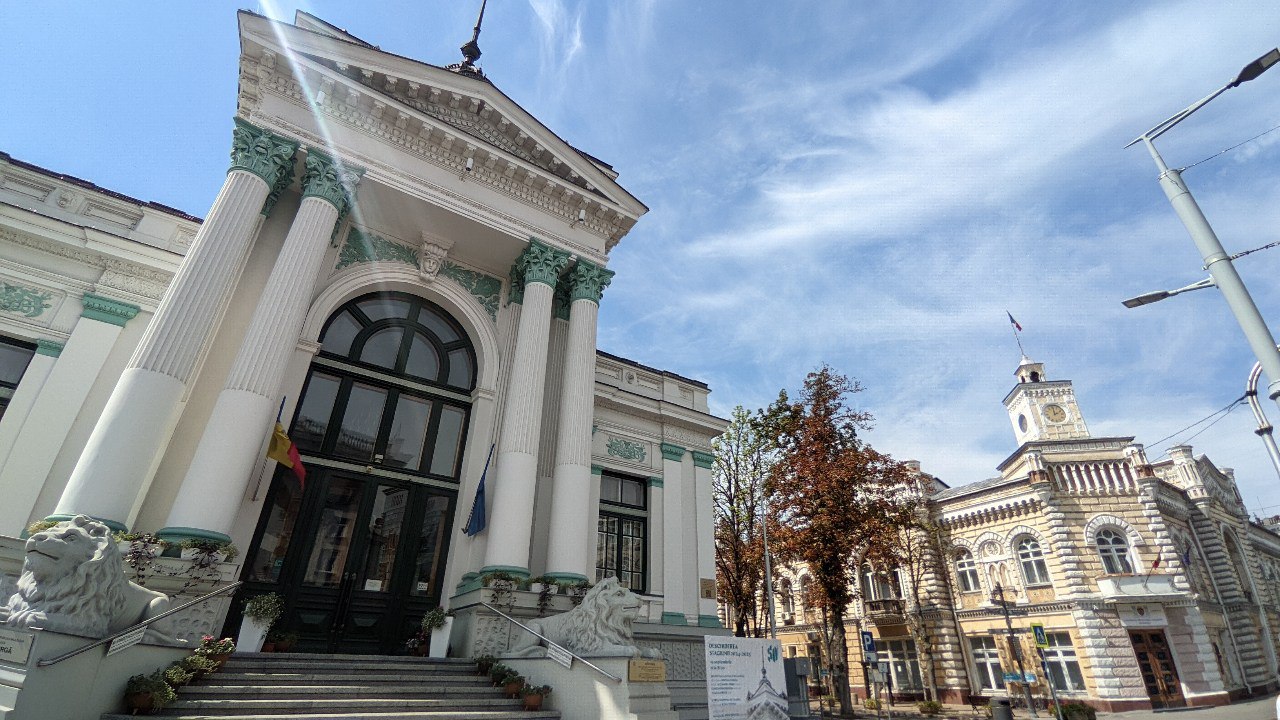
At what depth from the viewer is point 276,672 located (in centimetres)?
749

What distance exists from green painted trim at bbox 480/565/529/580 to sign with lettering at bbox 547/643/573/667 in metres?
2.34

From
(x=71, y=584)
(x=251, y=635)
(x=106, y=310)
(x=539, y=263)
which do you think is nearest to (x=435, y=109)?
(x=539, y=263)

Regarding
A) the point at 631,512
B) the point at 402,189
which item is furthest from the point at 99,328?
the point at 631,512

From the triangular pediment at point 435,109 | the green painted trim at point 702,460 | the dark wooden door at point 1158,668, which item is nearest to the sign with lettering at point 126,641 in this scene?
the triangular pediment at point 435,109

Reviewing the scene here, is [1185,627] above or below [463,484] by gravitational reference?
below

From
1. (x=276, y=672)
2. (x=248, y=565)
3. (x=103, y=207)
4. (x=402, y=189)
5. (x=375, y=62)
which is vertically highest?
(x=375, y=62)

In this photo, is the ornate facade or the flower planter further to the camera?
the ornate facade

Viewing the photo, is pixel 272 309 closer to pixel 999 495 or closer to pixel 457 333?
pixel 457 333

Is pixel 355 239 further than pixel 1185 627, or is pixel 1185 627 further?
pixel 1185 627

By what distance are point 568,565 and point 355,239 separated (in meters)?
8.58

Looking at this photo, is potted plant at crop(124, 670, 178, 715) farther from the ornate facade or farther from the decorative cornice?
the ornate facade

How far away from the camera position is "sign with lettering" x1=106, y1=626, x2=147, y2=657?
19.1 feet

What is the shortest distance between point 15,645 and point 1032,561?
111 feet

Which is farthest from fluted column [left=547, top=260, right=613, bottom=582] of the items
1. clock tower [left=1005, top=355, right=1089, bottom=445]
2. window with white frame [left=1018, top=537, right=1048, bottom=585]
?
clock tower [left=1005, top=355, right=1089, bottom=445]
